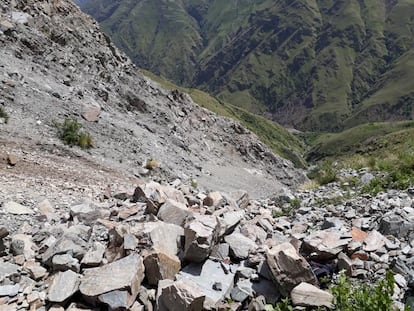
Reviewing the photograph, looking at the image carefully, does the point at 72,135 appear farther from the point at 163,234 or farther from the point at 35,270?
the point at 163,234

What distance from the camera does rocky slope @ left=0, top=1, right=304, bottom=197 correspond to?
77.2 feet

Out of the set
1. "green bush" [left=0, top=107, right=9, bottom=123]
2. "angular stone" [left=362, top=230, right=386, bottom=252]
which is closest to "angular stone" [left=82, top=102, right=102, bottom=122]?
"green bush" [left=0, top=107, right=9, bottom=123]

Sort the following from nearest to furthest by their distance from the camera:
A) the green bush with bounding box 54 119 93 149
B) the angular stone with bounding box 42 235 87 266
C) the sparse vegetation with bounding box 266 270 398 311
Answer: the sparse vegetation with bounding box 266 270 398 311 < the angular stone with bounding box 42 235 87 266 < the green bush with bounding box 54 119 93 149

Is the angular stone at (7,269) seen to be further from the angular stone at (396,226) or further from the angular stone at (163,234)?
the angular stone at (396,226)

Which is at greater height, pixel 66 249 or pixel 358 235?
pixel 358 235

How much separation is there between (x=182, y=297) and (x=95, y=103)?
85.2 feet

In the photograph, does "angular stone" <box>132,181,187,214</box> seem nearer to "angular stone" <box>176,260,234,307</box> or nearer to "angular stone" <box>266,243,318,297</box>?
"angular stone" <box>176,260,234,307</box>

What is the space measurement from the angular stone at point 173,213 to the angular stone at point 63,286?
9.10ft

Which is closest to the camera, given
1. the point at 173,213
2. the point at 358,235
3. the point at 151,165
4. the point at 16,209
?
the point at 358,235

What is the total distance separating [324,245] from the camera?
7750mm

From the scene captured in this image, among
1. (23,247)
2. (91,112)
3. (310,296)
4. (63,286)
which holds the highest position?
(310,296)

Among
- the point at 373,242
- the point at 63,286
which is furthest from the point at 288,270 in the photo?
the point at 63,286

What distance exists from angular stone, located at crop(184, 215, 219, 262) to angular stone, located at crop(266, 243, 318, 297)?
129 centimetres

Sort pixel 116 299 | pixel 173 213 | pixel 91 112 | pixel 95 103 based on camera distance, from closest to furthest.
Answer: pixel 116 299
pixel 173 213
pixel 91 112
pixel 95 103
